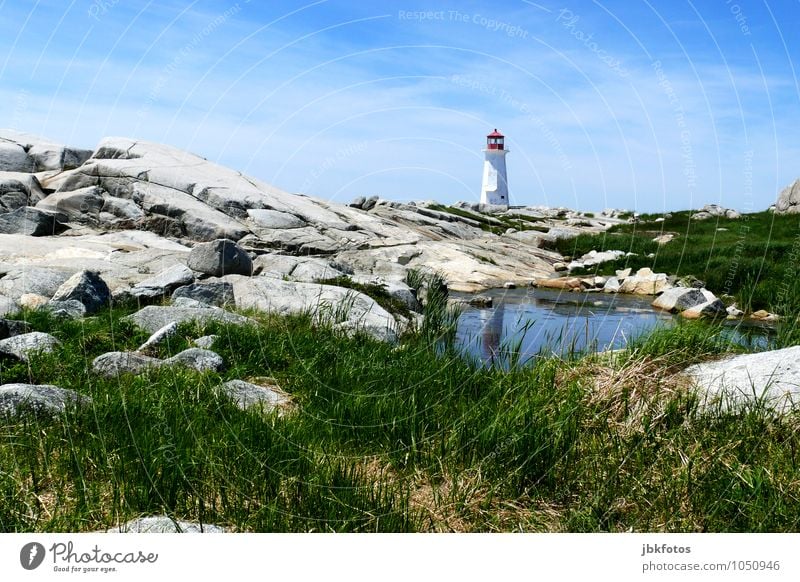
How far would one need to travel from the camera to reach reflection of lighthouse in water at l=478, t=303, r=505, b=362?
13.9 m

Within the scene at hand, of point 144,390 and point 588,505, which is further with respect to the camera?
point 144,390

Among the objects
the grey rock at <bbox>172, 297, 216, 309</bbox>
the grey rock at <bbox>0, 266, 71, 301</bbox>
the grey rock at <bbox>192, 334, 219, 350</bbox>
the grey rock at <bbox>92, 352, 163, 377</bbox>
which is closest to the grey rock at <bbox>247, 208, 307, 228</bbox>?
the grey rock at <bbox>0, 266, 71, 301</bbox>

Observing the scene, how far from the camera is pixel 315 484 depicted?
4.94m

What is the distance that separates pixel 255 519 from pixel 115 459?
1288mm

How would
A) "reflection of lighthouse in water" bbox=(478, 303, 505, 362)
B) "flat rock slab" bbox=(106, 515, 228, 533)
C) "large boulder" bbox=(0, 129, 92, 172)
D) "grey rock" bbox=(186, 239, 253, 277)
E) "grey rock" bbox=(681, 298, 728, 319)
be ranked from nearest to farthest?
1. "flat rock slab" bbox=(106, 515, 228, 533)
2. "reflection of lighthouse in water" bbox=(478, 303, 505, 362)
3. "grey rock" bbox=(186, 239, 253, 277)
4. "grey rock" bbox=(681, 298, 728, 319)
5. "large boulder" bbox=(0, 129, 92, 172)

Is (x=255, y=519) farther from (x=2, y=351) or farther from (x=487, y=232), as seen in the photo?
(x=487, y=232)

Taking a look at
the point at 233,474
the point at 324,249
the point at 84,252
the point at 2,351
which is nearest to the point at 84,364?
the point at 2,351

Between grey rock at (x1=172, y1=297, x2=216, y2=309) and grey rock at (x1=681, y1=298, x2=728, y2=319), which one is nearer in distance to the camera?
grey rock at (x1=172, y1=297, x2=216, y2=309)

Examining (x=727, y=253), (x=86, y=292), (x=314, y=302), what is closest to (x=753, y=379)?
(x=314, y=302)

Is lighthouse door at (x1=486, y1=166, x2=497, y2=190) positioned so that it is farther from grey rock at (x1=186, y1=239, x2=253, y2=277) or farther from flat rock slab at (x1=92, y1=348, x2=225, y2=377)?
flat rock slab at (x1=92, y1=348, x2=225, y2=377)

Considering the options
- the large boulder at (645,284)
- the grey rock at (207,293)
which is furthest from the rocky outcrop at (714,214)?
the grey rock at (207,293)

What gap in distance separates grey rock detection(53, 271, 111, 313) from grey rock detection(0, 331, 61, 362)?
8.35 feet

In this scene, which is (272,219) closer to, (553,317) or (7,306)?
(553,317)

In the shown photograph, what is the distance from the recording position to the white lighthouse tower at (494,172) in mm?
61062
